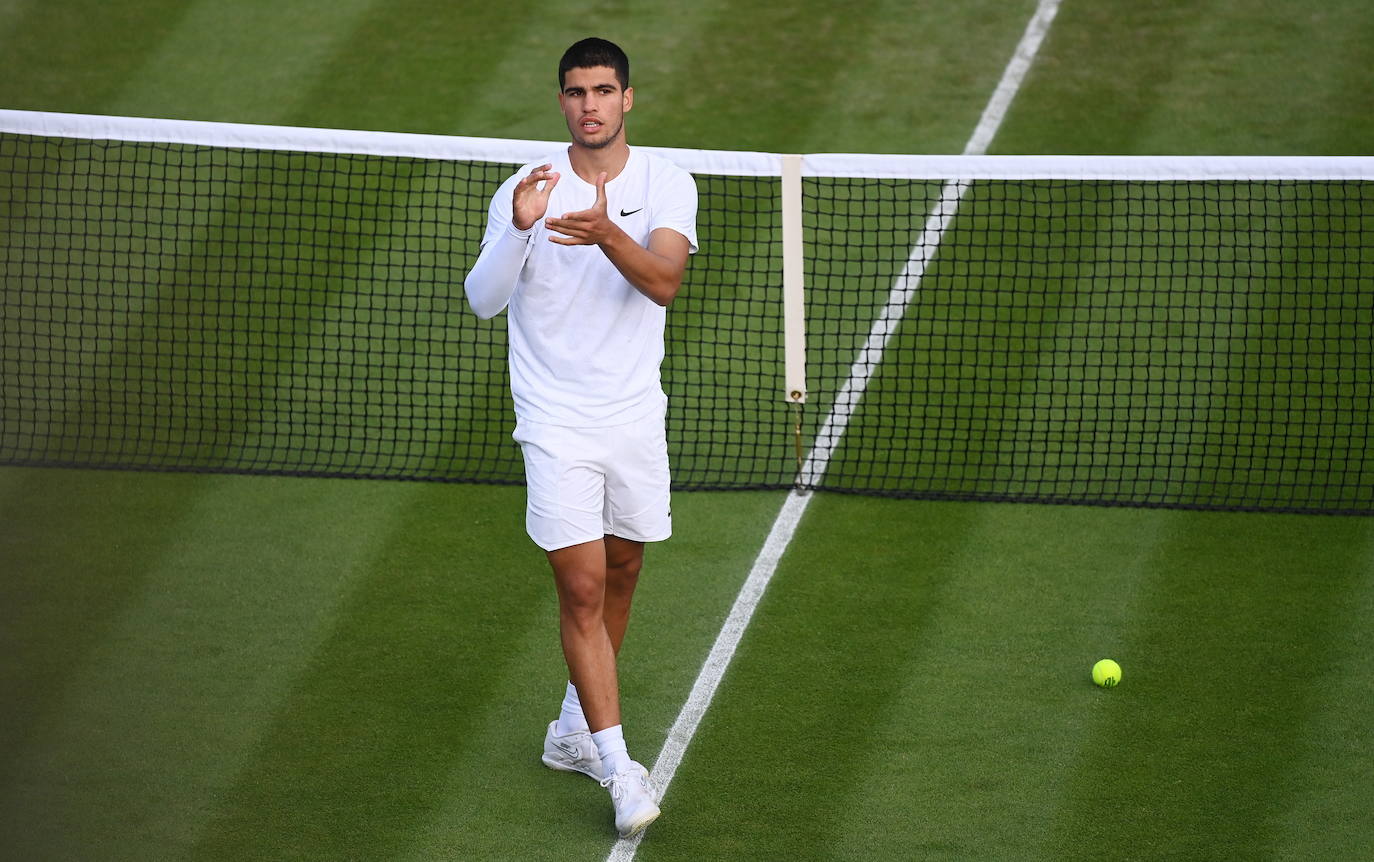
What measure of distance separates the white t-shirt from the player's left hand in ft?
1.19

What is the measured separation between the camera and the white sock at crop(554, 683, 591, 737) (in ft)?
21.9

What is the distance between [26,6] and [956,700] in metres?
11.5

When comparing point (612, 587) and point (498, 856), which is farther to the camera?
point (612, 587)

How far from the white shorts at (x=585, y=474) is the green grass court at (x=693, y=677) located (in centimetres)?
123

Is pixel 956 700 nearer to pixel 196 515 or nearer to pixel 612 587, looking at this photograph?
pixel 612 587

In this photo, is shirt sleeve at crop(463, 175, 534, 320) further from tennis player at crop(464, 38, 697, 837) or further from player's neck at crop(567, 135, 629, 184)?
player's neck at crop(567, 135, 629, 184)

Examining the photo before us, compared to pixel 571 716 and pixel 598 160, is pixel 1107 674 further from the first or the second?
pixel 598 160

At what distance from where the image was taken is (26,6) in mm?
14484

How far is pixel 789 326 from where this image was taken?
8570 millimetres

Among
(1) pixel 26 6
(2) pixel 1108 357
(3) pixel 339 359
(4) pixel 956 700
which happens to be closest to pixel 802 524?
(4) pixel 956 700

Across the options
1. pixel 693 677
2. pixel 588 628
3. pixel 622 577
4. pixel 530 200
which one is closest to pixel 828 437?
pixel 693 677

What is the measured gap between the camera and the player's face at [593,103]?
19.1ft

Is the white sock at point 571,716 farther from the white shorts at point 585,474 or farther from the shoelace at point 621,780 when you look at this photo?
the white shorts at point 585,474

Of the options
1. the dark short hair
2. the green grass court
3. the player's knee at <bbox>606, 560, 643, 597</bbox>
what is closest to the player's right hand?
the dark short hair
